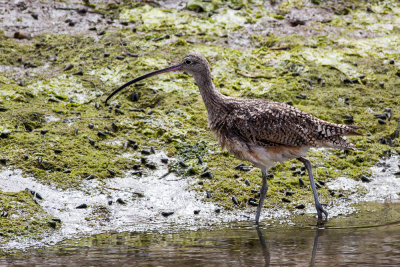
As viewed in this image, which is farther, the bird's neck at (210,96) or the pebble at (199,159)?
the pebble at (199,159)

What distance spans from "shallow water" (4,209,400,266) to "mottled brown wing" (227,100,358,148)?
121cm

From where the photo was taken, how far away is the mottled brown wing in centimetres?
875

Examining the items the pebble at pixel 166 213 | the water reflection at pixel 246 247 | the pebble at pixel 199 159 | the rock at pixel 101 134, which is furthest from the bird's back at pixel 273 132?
the rock at pixel 101 134

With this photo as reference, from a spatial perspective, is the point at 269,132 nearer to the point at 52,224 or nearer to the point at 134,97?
the point at 52,224

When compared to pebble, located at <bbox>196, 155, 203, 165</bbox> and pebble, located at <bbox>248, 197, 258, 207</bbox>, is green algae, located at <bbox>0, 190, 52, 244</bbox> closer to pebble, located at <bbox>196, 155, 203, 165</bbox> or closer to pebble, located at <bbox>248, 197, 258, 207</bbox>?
pebble, located at <bbox>196, 155, 203, 165</bbox>

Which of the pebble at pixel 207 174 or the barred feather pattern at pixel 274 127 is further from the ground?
the barred feather pattern at pixel 274 127

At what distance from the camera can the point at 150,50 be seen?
12.6 metres

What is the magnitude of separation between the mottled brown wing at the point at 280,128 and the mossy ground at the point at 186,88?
0.96 meters

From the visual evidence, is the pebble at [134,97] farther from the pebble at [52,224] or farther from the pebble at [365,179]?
the pebble at [365,179]

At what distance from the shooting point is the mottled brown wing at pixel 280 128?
8.75 metres

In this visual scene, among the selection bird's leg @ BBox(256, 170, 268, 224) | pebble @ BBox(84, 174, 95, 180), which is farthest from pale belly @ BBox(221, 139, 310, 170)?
pebble @ BBox(84, 174, 95, 180)

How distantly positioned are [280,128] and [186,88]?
310cm

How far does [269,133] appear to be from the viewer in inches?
344

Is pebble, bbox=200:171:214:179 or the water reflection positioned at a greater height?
the water reflection
